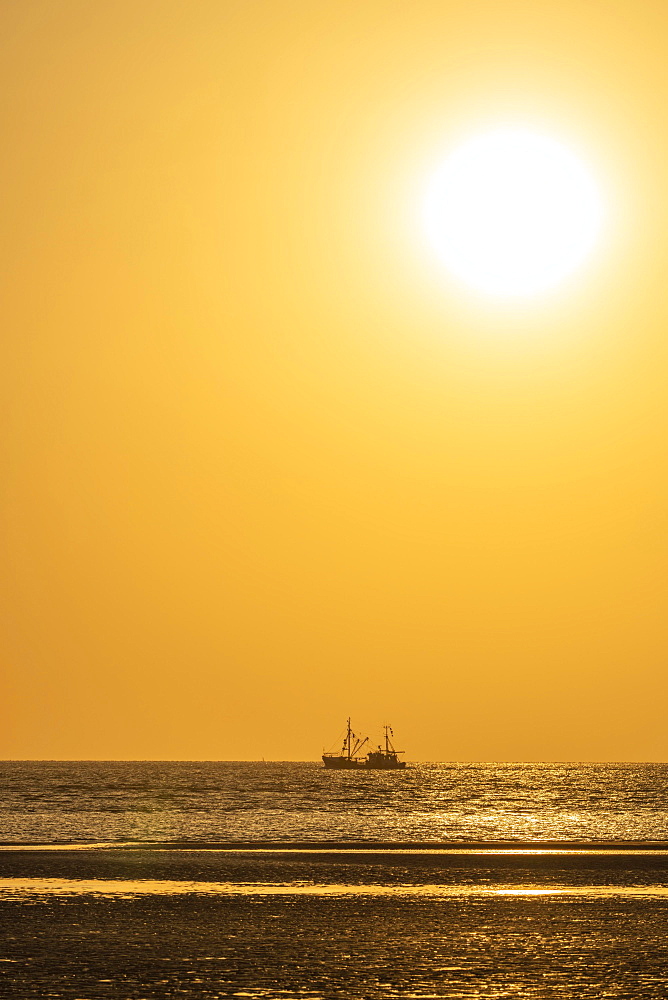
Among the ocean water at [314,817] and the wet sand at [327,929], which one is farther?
the ocean water at [314,817]

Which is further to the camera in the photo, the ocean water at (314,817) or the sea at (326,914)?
the ocean water at (314,817)

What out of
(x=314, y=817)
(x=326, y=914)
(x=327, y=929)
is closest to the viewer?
(x=327, y=929)

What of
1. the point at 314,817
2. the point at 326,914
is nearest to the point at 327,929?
the point at 326,914

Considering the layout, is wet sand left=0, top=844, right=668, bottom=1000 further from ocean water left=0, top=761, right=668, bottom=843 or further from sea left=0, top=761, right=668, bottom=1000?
ocean water left=0, top=761, right=668, bottom=843

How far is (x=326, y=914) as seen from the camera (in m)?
40.1

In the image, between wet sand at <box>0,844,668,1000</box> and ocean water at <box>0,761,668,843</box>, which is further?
ocean water at <box>0,761,668,843</box>

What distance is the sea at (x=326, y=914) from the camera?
28953 millimetres

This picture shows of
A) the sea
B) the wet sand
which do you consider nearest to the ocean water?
the sea

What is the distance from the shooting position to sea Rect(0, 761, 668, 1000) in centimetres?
2895

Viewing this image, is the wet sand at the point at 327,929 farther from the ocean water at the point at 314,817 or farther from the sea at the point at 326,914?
the ocean water at the point at 314,817

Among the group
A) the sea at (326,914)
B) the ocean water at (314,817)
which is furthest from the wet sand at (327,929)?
the ocean water at (314,817)

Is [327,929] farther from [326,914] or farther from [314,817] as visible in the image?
[314,817]

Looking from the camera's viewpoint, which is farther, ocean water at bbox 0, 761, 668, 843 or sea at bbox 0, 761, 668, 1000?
ocean water at bbox 0, 761, 668, 843

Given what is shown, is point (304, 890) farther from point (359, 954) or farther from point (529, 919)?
point (359, 954)
